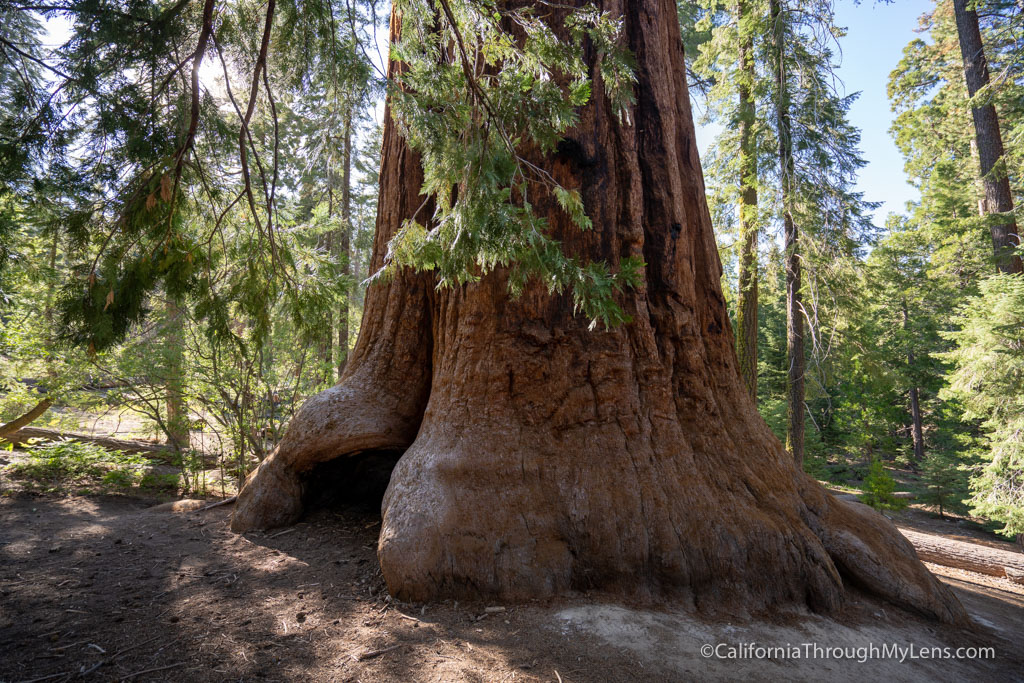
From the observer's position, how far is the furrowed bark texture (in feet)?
11.2

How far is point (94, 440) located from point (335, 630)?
7938 millimetres

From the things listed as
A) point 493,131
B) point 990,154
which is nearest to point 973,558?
point 990,154

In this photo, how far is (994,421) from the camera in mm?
9109

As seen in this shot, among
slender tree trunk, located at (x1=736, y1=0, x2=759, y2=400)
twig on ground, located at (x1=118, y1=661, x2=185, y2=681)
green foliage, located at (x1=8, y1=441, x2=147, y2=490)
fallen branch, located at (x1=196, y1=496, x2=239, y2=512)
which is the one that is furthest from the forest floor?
slender tree trunk, located at (x1=736, y1=0, x2=759, y2=400)

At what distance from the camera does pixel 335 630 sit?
2.91 meters

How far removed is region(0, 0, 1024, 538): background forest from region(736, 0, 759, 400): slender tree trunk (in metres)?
0.05

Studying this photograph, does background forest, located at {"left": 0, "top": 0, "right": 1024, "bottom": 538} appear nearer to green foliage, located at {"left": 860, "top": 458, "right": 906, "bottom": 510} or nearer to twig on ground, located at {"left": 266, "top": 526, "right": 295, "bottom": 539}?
green foliage, located at {"left": 860, "top": 458, "right": 906, "bottom": 510}

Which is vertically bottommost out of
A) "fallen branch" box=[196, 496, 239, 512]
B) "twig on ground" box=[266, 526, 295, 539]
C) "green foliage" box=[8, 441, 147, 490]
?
"twig on ground" box=[266, 526, 295, 539]

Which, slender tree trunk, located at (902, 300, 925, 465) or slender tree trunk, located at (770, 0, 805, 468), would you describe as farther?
slender tree trunk, located at (902, 300, 925, 465)

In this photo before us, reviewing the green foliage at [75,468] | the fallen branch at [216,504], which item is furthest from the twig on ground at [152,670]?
the green foliage at [75,468]

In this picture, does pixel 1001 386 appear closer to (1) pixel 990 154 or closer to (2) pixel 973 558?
(2) pixel 973 558

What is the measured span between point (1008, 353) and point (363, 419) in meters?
11.1

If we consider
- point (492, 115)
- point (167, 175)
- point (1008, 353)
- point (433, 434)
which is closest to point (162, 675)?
point (433, 434)

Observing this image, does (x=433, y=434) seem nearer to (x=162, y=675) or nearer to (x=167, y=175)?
(x=162, y=675)
